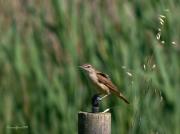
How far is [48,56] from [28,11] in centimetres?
39

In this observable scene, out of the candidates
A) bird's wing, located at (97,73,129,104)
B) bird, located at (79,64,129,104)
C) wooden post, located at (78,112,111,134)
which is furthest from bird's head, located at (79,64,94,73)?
wooden post, located at (78,112,111,134)

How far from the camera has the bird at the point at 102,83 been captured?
404 cm

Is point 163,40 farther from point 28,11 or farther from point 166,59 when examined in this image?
point 28,11

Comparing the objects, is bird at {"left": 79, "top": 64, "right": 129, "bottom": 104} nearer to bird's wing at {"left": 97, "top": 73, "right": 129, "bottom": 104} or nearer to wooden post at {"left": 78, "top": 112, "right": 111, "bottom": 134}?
bird's wing at {"left": 97, "top": 73, "right": 129, "bottom": 104}

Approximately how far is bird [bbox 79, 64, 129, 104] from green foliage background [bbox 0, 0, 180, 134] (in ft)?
0.62

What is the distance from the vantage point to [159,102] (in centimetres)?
420

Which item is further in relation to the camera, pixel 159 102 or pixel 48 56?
pixel 48 56

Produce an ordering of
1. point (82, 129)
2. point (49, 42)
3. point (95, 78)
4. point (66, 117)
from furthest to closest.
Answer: point (49, 42) → point (66, 117) → point (95, 78) → point (82, 129)

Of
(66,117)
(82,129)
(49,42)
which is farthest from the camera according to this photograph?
(49,42)

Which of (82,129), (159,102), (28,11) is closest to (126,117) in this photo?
(159,102)

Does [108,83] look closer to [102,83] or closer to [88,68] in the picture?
[102,83]

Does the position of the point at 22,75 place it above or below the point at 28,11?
below

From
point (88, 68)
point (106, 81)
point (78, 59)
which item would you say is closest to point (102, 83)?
point (106, 81)

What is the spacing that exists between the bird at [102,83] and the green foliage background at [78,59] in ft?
0.62
